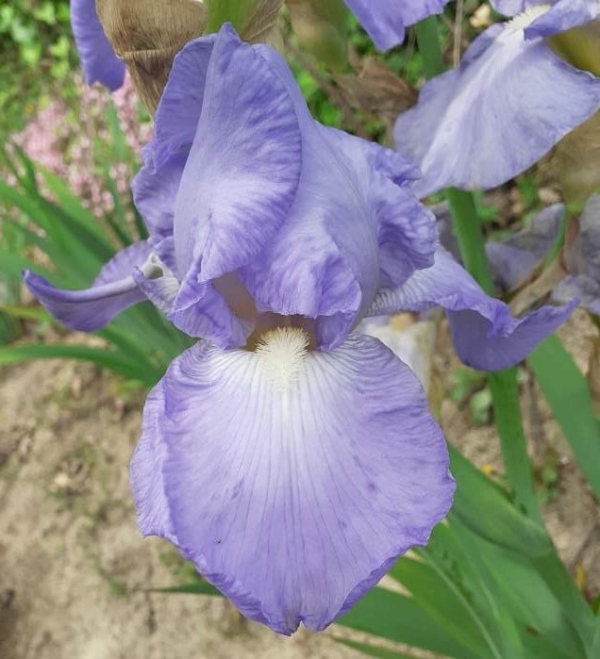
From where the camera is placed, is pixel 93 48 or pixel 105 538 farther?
pixel 105 538

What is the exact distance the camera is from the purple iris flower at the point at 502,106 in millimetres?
639

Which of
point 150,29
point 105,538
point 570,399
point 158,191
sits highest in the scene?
point 150,29

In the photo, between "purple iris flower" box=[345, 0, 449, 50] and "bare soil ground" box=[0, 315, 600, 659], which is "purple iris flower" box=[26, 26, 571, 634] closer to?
"purple iris flower" box=[345, 0, 449, 50]

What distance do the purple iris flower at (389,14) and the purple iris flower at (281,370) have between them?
0.09 m

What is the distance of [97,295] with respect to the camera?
0.72 meters

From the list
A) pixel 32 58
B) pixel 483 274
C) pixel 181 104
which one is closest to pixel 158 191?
pixel 181 104

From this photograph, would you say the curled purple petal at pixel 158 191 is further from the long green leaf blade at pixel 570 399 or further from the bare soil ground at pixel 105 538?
the bare soil ground at pixel 105 538

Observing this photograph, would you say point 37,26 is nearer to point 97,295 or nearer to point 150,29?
point 97,295

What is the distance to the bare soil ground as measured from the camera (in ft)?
5.27

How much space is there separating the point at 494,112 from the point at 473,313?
0.17m

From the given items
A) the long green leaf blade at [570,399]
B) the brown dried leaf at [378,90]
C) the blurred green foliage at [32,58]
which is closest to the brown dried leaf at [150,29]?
the brown dried leaf at [378,90]

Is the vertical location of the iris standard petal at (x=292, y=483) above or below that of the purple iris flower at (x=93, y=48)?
below

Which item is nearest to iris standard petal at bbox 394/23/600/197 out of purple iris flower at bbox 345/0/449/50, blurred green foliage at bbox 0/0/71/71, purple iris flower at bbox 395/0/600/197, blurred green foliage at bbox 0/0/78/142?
purple iris flower at bbox 395/0/600/197

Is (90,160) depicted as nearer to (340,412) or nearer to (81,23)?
(81,23)
